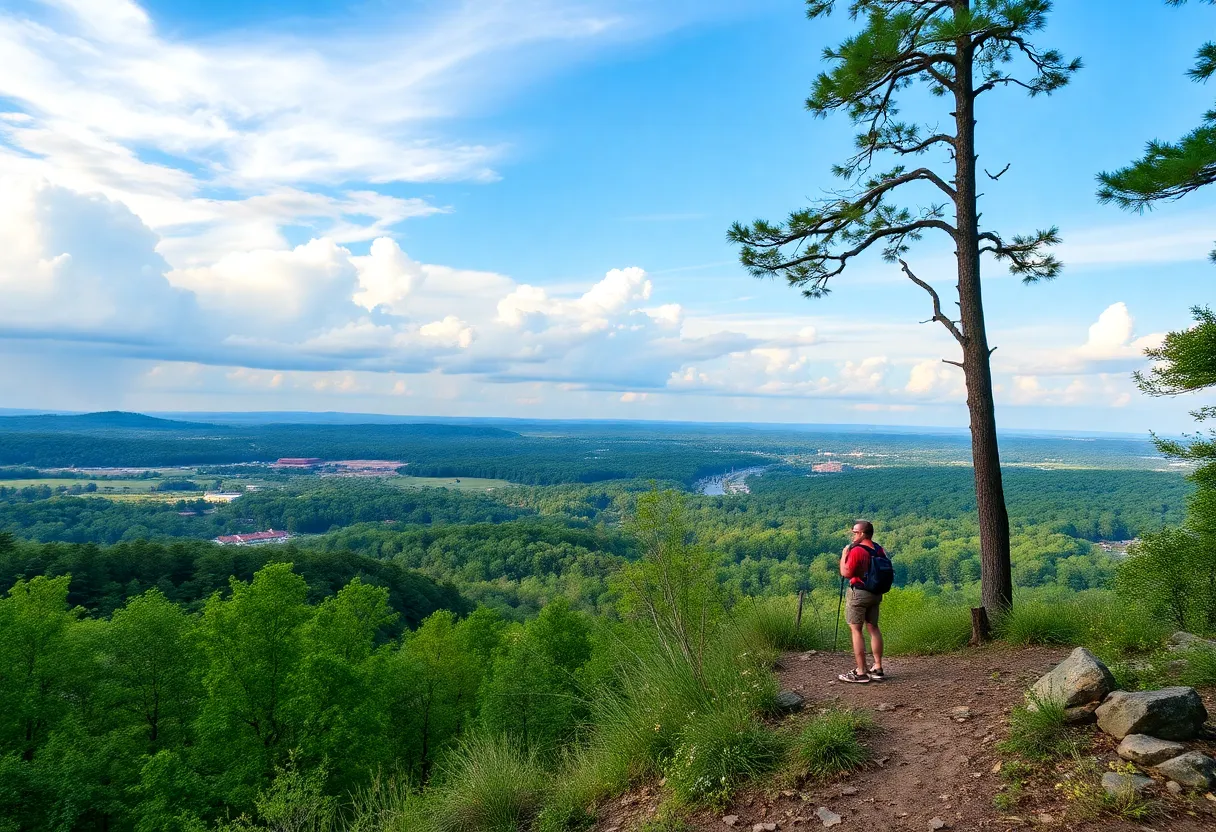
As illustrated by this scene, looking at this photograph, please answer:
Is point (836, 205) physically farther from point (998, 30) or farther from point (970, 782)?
point (970, 782)

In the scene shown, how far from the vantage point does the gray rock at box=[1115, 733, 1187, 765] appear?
146 inches

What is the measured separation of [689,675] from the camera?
5.58 meters

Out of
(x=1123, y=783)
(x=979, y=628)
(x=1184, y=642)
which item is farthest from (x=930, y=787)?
(x=979, y=628)

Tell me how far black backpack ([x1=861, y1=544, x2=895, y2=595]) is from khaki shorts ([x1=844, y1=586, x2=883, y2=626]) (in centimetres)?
6

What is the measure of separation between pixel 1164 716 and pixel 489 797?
456 cm

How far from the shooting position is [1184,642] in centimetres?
589

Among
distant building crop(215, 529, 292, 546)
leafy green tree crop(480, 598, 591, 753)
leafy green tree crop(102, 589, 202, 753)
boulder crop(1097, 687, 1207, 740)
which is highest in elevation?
boulder crop(1097, 687, 1207, 740)

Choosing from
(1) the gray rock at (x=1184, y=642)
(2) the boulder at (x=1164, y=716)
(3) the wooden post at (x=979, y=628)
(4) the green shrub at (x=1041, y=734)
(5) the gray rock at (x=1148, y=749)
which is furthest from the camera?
(3) the wooden post at (x=979, y=628)

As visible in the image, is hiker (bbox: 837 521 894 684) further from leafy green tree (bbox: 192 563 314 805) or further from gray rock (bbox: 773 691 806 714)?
leafy green tree (bbox: 192 563 314 805)

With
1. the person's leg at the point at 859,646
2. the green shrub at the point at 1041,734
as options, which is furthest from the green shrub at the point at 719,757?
Result: the person's leg at the point at 859,646

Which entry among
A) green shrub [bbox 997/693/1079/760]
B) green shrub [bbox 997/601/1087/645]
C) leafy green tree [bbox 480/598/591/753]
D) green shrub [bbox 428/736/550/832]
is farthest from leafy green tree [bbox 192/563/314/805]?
green shrub [bbox 997/693/1079/760]

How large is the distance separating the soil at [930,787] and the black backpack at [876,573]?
905mm

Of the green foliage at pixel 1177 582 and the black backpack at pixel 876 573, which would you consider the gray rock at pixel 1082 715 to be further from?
the green foliage at pixel 1177 582

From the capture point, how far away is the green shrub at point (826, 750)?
443cm
